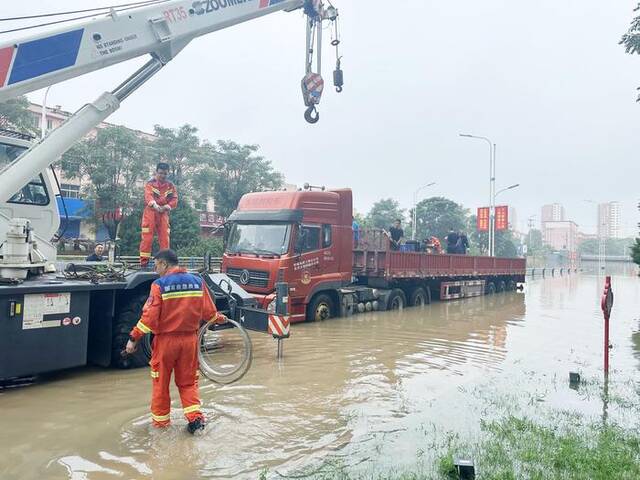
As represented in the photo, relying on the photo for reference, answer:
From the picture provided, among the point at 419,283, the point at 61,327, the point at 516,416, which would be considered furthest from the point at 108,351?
the point at 419,283

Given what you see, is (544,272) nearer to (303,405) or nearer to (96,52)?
(303,405)

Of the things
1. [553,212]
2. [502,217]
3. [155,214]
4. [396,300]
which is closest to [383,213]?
[502,217]

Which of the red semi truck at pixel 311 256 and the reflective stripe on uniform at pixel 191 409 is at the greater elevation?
the red semi truck at pixel 311 256

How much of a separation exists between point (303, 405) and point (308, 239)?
5712 mm

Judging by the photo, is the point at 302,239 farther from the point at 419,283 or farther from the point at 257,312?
the point at 419,283

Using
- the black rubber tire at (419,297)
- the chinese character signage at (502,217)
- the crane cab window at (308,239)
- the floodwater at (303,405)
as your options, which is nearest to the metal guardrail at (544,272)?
the chinese character signage at (502,217)

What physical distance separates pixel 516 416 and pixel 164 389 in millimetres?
3399

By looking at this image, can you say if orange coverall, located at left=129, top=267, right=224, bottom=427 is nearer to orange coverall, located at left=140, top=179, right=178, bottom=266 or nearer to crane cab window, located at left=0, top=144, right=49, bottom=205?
crane cab window, located at left=0, top=144, right=49, bottom=205

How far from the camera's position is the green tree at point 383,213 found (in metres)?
54.4

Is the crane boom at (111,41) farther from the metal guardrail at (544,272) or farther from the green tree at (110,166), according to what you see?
the metal guardrail at (544,272)

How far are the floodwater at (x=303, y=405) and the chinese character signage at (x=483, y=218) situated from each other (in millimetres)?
29899

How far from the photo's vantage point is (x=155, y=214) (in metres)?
7.71

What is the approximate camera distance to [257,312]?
7121 mm

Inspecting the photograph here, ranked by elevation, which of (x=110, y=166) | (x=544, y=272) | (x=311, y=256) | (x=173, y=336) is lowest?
(x=173, y=336)
